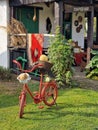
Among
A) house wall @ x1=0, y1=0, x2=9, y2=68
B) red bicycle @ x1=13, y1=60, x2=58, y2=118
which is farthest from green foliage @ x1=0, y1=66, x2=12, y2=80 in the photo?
red bicycle @ x1=13, y1=60, x2=58, y2=118

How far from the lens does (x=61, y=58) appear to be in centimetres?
948

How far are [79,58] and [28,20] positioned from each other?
2.75 m

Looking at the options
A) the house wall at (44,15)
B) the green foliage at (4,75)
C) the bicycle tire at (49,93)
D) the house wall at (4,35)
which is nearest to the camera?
the bicycle tire at (49,93)

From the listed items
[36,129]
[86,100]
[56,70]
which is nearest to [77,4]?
[56,70]

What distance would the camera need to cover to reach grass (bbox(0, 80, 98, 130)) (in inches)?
244

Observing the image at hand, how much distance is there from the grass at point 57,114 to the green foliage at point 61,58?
0.93 metres

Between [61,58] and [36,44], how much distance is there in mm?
1756

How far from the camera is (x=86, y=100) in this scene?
809 centimetres

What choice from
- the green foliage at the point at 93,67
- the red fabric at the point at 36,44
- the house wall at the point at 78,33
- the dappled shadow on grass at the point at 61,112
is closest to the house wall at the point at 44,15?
the house wall at the point at 78,33

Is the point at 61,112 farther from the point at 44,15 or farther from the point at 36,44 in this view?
the point at 44,15

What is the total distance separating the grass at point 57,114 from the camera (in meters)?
6.20

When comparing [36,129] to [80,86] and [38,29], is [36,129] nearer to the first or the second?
[80,86]

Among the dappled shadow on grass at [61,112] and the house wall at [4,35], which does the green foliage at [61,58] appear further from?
the house wall at [4,35]

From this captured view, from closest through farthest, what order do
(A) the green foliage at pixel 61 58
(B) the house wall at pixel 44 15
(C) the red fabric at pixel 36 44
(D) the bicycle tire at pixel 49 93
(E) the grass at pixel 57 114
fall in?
1. (E) the grass at pixel 57 114
2. (D) the bicycle tire at pixel 49 93
3. (A) the green foliage at pixel 61 58
4. (C) the red fabric at pixel 36 44
5. (B) the house wall at pixel 44 15
